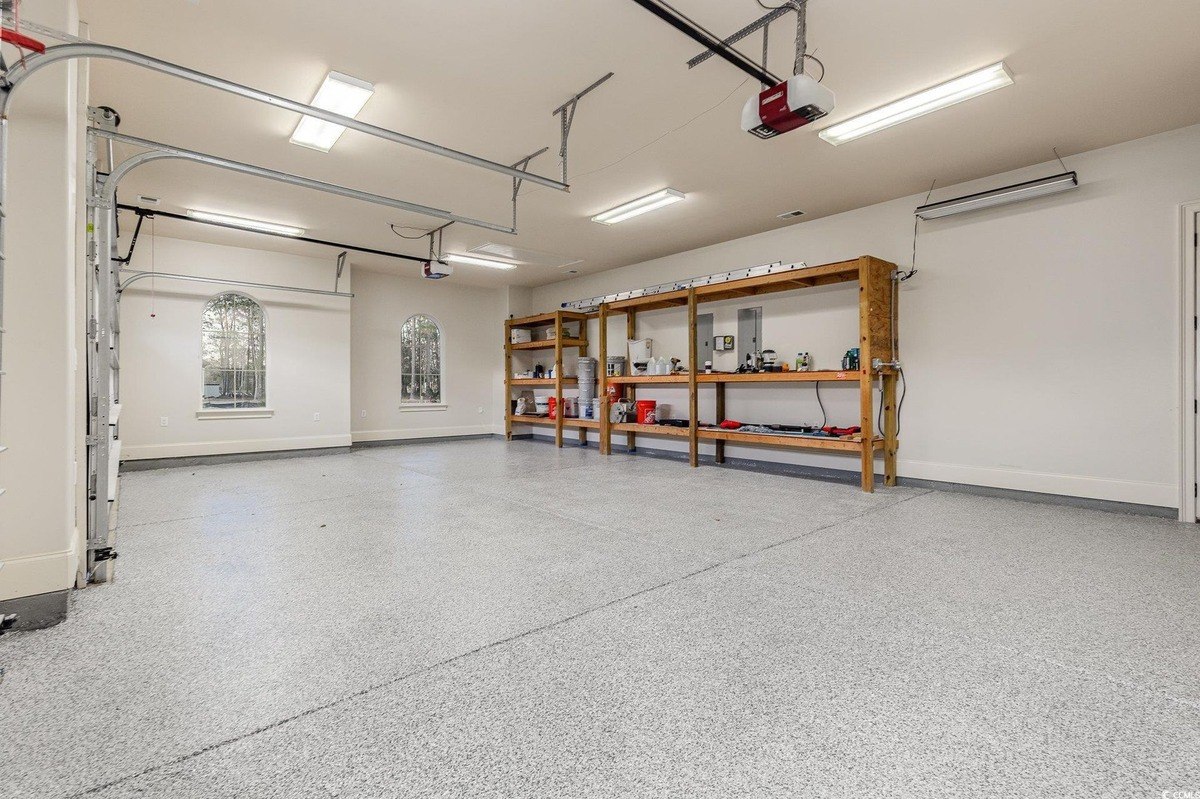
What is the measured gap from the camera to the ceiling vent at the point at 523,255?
735 cm

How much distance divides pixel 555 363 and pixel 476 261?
2331 mm

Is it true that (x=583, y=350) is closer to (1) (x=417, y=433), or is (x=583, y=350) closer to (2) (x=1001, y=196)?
(1) (x=417, y=433)

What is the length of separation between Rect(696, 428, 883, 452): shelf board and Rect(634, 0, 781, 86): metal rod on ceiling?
3.50 metres

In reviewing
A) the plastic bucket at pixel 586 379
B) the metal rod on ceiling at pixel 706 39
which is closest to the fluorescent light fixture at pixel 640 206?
the metal rod on ceiling at pixel 706 39

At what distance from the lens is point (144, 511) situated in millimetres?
4426

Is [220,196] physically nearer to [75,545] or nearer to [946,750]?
[75,545]

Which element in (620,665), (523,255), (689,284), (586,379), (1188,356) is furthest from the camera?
(586,379)

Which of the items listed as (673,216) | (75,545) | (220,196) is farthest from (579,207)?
(75,545)

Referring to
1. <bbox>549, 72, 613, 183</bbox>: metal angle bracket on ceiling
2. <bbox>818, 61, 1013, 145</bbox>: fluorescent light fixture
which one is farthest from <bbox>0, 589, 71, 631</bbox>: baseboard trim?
<bbox>818, 61, 1013, 145</bbox>: fluorescent light fixture

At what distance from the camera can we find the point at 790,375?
583 centimetres

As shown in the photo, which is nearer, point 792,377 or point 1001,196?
point 1001,196

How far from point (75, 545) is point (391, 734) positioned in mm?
2299

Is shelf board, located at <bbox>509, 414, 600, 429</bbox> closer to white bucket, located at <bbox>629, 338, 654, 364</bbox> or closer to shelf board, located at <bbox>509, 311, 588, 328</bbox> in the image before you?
white bucket, located at <bbox>629, 338, 654, 364</bbox>

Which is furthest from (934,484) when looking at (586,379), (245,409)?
(245,409)
